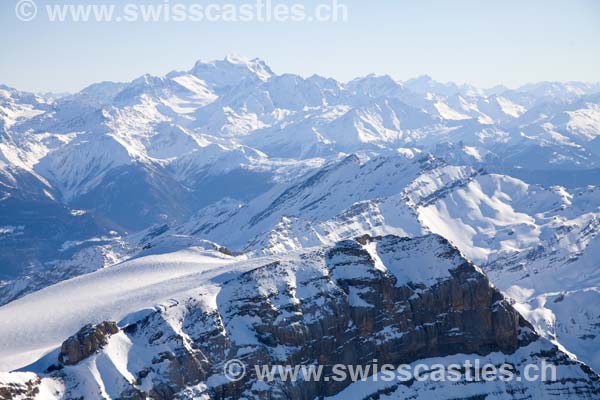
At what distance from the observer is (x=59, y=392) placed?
184 m

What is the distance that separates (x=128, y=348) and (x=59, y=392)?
20462mm

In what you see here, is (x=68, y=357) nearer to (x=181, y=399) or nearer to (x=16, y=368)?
(x=16, y=368)

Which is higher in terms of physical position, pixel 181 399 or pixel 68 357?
pixel 68 357

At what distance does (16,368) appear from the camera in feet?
636

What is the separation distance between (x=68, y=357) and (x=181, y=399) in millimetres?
27439

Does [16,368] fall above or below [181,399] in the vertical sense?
above

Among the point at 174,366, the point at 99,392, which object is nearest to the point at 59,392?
the point at 99,392

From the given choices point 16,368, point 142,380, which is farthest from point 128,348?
point 16,368

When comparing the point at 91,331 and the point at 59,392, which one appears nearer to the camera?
the point at 59,392

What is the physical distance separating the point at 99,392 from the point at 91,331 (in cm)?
1550

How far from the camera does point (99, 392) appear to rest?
614ft

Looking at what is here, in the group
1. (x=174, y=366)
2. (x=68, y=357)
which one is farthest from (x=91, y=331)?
(x=174, y=366)

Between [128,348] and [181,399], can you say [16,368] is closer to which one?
[128,348]

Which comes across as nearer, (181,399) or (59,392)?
(59,392)
